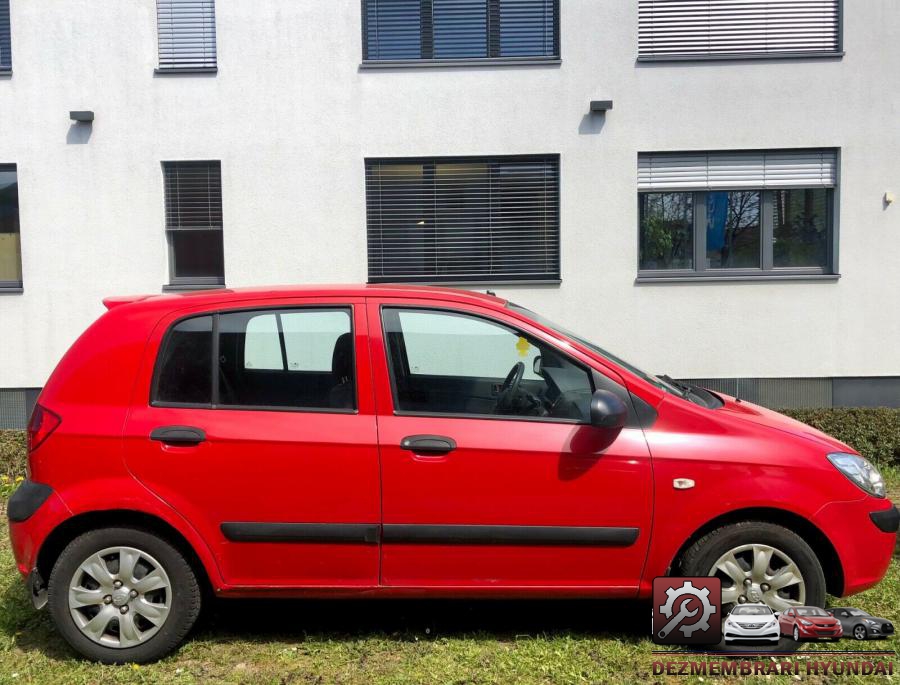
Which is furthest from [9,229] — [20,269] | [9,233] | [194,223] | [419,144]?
[419,144]

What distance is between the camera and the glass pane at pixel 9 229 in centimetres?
920

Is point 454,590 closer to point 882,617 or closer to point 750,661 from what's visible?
point 750,661

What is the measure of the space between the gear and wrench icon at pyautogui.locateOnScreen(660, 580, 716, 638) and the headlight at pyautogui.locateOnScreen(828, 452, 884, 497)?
0.89m

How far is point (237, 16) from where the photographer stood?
8930mm

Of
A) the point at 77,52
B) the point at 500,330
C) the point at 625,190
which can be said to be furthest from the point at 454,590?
the point at 77,52

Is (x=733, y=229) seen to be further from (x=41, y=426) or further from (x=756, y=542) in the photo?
(x=41, y=426)

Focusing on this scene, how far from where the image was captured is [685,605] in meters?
3.53

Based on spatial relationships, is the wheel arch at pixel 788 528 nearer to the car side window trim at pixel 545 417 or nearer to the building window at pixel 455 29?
the car side window trim at pixel 545 417

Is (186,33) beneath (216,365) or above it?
above

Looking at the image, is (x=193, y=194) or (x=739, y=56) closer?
(x=739, y=56)

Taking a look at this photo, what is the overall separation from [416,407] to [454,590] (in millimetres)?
902

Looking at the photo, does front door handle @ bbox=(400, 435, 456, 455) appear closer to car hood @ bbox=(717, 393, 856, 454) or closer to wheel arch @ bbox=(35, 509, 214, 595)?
wheel arch @ bbox=(35, 509, 214, 595)

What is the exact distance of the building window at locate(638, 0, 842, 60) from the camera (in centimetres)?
895

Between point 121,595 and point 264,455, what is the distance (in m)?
0.96
